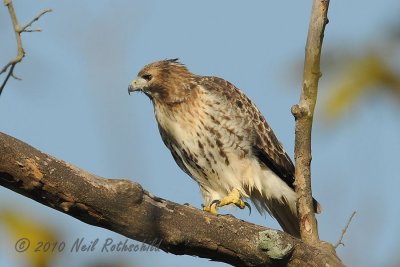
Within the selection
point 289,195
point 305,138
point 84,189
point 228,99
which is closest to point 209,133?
point 228,99

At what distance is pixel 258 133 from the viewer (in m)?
7.02

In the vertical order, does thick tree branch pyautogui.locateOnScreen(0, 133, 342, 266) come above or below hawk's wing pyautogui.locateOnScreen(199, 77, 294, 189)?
below

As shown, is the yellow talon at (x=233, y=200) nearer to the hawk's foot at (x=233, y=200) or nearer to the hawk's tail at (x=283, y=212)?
the hawk's foot at (x=233, y=200)

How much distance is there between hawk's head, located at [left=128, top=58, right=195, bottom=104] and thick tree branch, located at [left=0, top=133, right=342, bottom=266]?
284cm

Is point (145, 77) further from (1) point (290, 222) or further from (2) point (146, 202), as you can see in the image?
(2) point (146, 202)

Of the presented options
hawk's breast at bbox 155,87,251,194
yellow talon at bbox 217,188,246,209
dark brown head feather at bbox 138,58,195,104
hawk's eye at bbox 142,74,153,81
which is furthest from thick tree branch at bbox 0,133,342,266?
hawk's eye at bbox 142,74,153,81

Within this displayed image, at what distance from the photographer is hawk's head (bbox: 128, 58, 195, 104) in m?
7.20

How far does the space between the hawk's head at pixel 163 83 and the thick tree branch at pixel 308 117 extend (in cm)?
223

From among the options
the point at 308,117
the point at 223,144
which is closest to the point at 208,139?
the point at 223,144

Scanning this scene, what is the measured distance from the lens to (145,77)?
739 centimetres

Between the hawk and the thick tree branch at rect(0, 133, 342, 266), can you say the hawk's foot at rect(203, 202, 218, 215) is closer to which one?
the hawk

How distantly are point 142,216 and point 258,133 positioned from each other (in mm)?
3218

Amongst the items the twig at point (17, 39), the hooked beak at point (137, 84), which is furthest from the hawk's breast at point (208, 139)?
the twig at point (17, 39)

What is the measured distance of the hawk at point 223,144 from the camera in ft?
22.2
